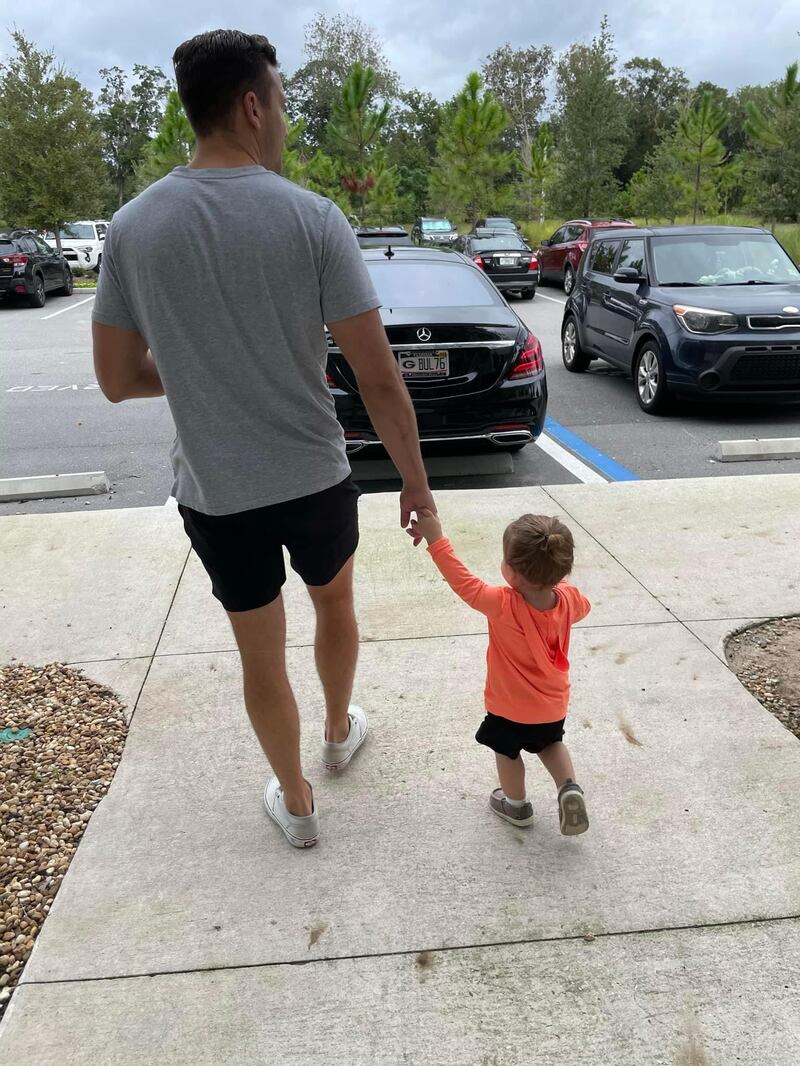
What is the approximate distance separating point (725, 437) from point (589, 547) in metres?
3.28

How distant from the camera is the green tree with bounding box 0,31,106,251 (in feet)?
84.3

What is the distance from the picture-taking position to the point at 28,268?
1917 cm

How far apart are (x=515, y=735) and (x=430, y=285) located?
455cm

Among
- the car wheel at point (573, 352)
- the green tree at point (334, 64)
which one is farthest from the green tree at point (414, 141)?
the car wheel at point (573, 352)

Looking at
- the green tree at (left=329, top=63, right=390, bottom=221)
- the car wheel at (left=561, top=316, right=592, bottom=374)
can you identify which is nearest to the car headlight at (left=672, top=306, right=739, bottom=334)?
the car wheel at (left=561, top=316, right=592, bottom=374)

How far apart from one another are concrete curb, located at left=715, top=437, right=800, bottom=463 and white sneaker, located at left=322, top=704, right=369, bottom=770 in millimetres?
4588

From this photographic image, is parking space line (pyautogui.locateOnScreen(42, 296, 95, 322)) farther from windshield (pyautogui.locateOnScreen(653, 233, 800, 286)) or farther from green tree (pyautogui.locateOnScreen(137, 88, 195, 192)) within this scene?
windshield (pyautogui.locateOnScreen(653, 233, 800, 286))

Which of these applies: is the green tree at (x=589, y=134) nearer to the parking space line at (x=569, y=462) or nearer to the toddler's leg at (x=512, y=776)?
the parking space line at (x=569, y=462)

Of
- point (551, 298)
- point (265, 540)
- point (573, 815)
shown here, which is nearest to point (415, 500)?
point (265, 540)

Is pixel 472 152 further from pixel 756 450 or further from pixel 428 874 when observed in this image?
pixel 428 874

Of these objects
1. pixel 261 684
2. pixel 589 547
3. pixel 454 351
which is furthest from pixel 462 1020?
pixel 454 351

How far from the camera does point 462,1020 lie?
1.92m

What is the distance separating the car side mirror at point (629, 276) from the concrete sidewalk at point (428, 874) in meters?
5.23

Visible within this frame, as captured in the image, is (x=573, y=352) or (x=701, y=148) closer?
(x=573, y=352)
